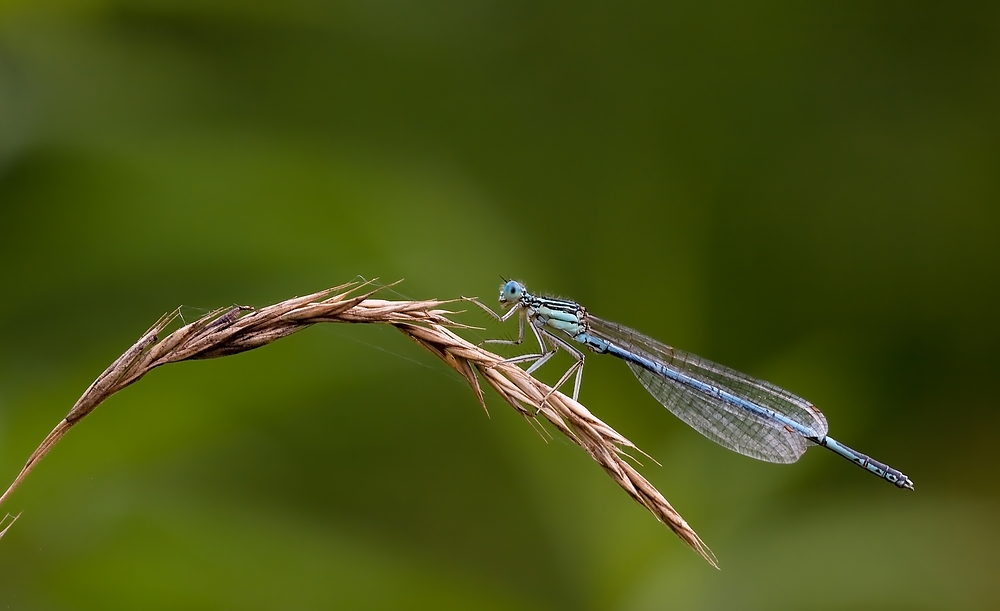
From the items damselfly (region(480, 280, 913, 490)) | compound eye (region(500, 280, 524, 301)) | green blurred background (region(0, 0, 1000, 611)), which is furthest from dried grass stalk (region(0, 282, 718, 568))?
compound eye (region(500, 280, 524, 301))

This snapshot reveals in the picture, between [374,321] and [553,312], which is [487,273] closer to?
[553,312]

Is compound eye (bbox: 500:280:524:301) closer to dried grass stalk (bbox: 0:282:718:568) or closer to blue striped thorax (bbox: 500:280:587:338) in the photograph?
blue striped thorax (bbox: 500:280:587:338)

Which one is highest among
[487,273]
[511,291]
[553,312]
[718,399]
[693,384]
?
[487,273]

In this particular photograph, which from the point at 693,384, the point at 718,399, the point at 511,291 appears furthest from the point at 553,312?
the point at 718,399

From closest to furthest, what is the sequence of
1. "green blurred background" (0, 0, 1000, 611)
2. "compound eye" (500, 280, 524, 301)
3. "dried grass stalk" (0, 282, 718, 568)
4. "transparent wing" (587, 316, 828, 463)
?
"dried grass stalk" (0, 282, 718, 568), "green blurred background" (0, 0, 1000, 611), "transparent wing" (587, 316, 828, 463), "compound eye" (500, 280, 524, 301)

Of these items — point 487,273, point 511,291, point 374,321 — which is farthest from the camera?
point 487,273

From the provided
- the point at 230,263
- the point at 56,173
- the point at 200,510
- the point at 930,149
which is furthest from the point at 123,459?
the point at 930,149
